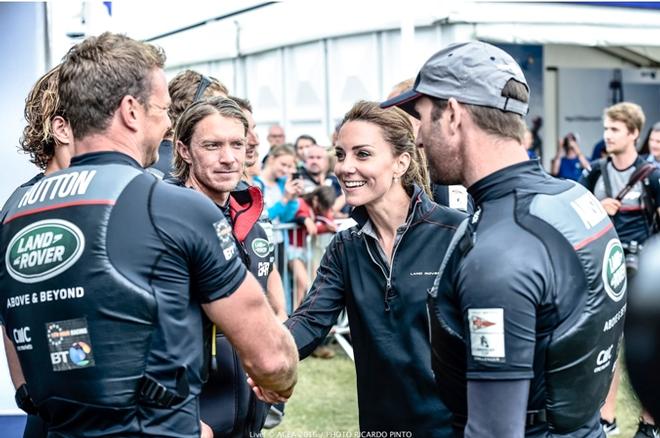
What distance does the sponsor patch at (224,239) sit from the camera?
2438 mm

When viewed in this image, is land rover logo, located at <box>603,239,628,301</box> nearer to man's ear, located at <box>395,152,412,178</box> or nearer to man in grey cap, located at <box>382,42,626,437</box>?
man in grey cap, located at <box>382,42,626,437</box>

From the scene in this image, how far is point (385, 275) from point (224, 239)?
1.08 meters

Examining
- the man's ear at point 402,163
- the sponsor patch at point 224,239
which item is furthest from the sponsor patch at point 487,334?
the man's ear at point 402,163

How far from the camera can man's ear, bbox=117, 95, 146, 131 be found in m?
2.51

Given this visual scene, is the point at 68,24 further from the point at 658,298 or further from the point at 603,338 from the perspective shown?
the point at 658,298

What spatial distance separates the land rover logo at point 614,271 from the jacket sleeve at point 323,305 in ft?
4.10

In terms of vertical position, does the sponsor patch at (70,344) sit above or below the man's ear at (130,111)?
A: below

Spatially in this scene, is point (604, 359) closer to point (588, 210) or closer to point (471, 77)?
point (588, 210)

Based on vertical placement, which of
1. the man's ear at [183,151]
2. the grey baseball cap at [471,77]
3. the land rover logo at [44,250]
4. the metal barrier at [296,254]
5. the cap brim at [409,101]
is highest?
the grey baseball cap at [471,77]

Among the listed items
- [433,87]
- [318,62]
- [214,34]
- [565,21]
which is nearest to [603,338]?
[433,87]

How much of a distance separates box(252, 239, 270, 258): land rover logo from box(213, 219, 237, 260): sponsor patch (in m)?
1.30

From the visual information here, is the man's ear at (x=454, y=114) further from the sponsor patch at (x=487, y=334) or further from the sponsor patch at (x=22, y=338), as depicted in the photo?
the sponsor patch at (x=22, y=338)

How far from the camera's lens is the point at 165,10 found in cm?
1361

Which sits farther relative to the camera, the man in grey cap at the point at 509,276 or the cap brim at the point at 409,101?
the cap brim at the point at 409,101
